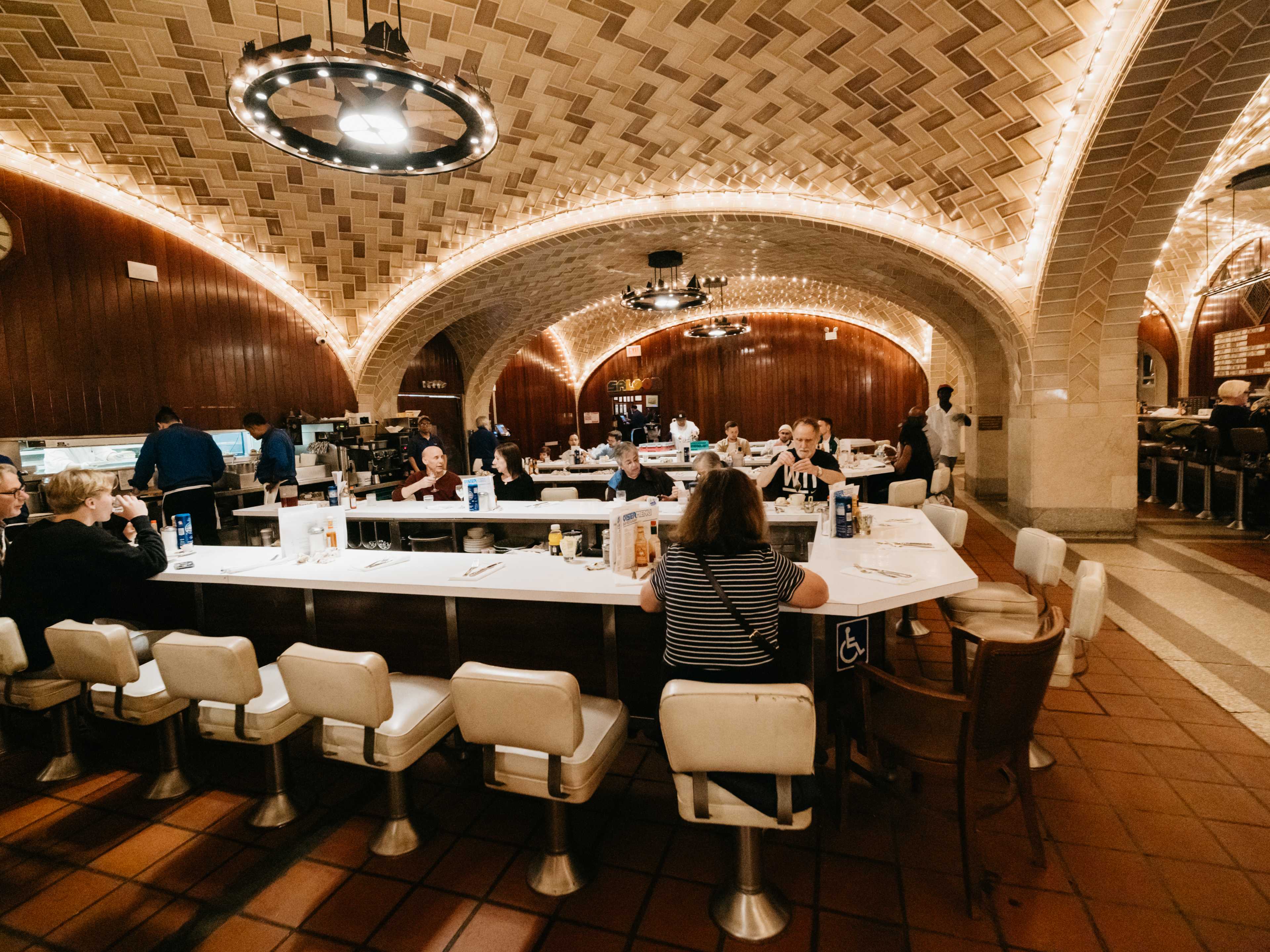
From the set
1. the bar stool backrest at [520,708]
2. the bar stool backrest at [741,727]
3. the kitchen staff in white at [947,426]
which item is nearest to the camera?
the bar stool backrest at [741,727]

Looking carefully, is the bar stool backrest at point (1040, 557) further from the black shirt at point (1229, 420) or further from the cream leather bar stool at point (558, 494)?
the black shirt at point (1229, 420)

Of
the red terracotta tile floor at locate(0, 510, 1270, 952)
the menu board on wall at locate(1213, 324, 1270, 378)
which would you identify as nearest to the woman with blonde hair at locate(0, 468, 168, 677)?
the red terracotta tile floor at locate(0, 510, 1270, 952)

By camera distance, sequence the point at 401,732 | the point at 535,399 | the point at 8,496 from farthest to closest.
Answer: the point at 535,399, the point at 8,496, the point at 401,732

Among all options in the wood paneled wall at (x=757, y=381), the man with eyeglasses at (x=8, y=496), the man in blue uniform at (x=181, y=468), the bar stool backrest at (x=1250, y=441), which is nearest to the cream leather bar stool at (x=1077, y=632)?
the man with eyeglasses at (x=8, y=496)

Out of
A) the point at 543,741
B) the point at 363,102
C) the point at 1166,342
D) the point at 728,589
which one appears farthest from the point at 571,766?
the point at 1166,342

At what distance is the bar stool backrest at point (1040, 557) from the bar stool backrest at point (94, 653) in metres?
3.98

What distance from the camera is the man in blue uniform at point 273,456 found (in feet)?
21.8

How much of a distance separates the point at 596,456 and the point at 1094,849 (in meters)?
8.88

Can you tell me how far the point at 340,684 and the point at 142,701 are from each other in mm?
1208

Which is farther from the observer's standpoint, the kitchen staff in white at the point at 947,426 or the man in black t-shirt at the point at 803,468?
the kitchen staff in white at the point at 947,426

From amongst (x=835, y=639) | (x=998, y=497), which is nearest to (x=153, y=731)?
(x=835, y=639)

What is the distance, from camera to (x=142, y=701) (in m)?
2.49

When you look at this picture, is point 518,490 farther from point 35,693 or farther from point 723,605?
point 723,605

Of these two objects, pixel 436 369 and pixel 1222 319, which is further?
pixel 1222 319
